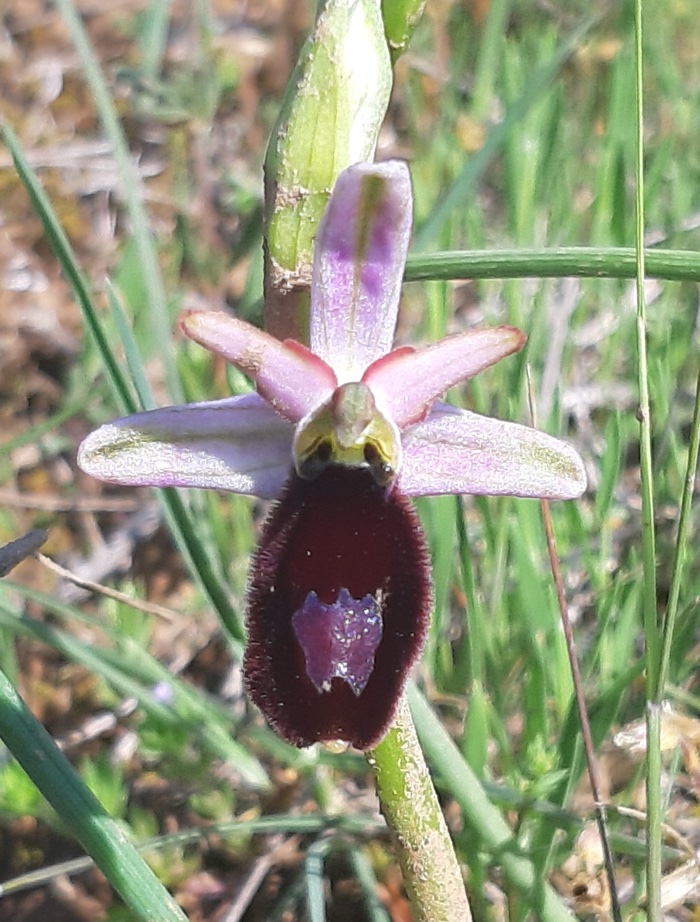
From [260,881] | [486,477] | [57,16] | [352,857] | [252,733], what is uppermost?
[57,16]

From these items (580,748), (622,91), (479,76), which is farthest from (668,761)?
(479,76)

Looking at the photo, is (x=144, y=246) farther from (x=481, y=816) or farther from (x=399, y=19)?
(x=481, y=816)

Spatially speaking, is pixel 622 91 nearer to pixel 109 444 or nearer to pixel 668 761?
pixel 668 761

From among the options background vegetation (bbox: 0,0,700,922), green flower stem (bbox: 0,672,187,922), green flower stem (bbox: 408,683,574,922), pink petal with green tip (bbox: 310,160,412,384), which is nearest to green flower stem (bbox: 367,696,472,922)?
green flower stem (bbox: 408,683,574,922)

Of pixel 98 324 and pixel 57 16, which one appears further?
pixel 57 16

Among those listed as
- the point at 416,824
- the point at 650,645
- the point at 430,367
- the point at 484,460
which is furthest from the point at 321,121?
the point at 416,824

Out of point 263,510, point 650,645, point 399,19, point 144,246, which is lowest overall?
point 263,510

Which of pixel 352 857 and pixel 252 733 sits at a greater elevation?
pixel 252 733
